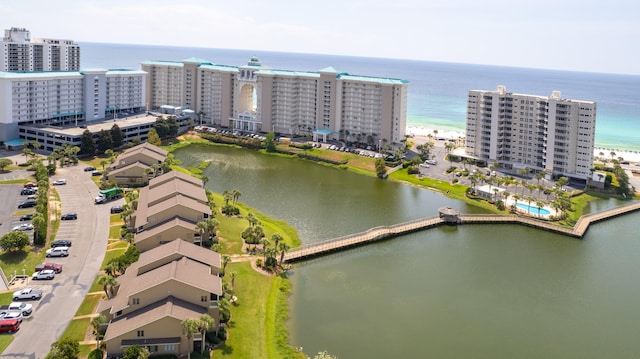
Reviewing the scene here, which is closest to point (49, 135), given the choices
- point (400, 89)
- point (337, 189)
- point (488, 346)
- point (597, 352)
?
point (337, 189)

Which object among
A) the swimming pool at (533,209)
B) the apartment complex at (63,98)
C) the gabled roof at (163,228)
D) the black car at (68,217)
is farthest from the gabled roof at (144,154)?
the swimming pool at (533,209)

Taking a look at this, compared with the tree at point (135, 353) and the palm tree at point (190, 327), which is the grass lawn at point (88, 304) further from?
the palm tree at point (190, 327)

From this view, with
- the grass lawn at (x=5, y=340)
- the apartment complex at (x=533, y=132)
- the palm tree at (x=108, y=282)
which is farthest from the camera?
the apartment complex at (x=533, y=132)

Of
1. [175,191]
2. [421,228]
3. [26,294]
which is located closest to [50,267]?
[26,294]

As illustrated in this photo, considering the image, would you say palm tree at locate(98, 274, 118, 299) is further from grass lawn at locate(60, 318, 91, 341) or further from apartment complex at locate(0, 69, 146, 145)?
apartment complex at locate(0, 69, 146, 145)

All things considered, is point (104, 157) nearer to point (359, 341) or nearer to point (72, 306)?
point (72, 306)

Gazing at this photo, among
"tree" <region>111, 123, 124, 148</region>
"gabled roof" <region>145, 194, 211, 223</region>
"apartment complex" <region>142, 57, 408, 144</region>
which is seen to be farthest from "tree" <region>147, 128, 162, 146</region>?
"gabled roof" <region>145, 194, 211, 223</region>

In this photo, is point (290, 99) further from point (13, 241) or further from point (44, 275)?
point (44, 275)
